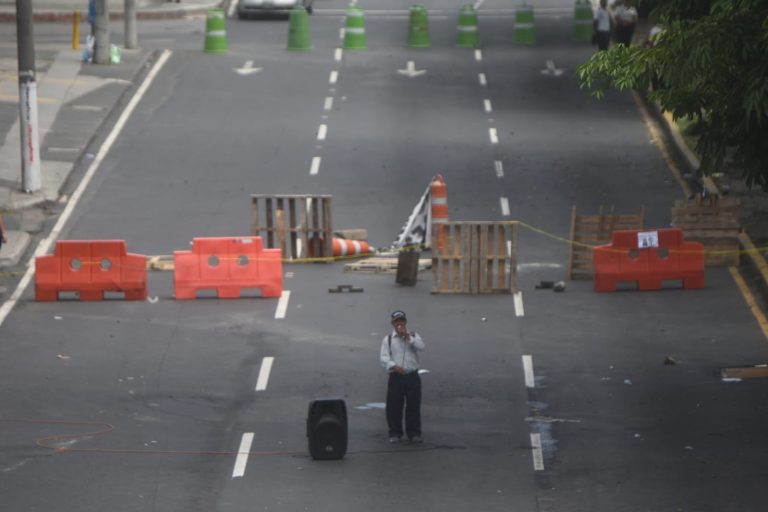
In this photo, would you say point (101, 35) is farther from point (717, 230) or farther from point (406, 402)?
point (406, 402)

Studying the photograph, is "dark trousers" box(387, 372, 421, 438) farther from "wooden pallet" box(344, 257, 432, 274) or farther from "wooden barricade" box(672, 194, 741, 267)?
"wooden barricade" box(672, 194, 741, 267)

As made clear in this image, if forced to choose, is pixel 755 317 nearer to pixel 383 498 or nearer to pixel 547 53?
pixel 383 498

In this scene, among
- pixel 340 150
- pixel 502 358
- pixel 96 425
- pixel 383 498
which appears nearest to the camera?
pixel 383 498

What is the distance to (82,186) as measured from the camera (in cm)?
3472

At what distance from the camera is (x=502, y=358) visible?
935 inches

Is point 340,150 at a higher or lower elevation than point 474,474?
lower

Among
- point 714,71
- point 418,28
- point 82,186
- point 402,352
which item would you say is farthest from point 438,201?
point 418,28

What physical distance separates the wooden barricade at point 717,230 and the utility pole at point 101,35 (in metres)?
19.5

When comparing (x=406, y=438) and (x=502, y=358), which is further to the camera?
(x=502, y=358)

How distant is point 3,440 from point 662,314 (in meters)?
10.4

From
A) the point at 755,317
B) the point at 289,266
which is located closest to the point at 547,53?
the point at 289,266

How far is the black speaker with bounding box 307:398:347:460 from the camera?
19.1 m

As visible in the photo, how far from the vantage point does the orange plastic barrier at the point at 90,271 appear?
26906 millimetres

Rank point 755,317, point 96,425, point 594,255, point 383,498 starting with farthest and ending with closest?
point 594,255 < point 755,317 < point 96,425 < point 383,498
